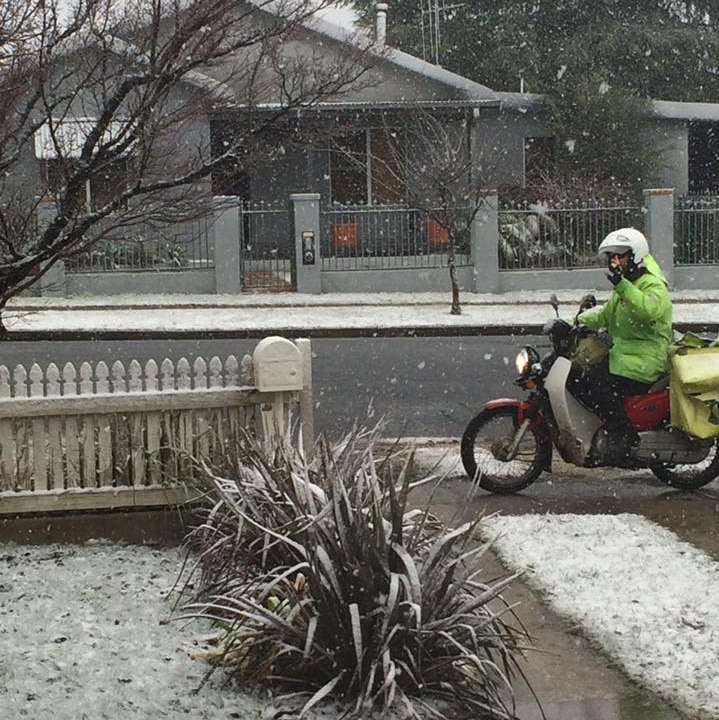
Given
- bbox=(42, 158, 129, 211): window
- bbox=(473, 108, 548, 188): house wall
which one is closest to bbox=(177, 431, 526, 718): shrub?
bbox=(42, 158, 129, 211): window

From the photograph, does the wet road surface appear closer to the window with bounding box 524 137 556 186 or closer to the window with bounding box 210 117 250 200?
the window with bounding box 210 117 250 200

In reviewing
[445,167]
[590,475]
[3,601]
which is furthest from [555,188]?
[3,601]

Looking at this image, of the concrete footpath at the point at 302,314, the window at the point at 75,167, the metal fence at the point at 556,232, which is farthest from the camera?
the metal fence at the point at 556,232

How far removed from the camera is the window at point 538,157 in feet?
95.6

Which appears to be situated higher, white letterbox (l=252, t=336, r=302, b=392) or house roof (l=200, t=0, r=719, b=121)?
house roof (l=200, t=0, r=719, b=121)

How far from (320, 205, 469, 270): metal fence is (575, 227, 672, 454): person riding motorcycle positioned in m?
16.0

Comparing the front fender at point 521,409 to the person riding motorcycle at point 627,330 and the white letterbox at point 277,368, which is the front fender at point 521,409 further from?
the white letterbox at point 277,368

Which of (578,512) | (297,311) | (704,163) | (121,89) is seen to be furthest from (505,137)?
(121,89)

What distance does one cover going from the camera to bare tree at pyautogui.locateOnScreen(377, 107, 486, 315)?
21375mm

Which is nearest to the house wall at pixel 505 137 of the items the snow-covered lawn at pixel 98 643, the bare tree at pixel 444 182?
the bare tree at pixel 444 182

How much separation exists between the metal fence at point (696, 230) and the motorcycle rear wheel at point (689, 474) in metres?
17.1

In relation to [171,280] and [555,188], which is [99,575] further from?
[555,188]

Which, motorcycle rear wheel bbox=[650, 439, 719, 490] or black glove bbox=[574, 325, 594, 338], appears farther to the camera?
motorcycle rear wheel bbox=[650, 439, 719, 490]

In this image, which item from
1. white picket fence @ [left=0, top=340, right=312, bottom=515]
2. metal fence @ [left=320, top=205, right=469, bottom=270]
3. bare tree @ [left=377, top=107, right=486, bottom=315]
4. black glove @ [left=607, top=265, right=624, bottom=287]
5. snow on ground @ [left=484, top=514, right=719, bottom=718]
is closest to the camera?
snow on ground @ [left=484, top=514, right=719, bottom=718]
